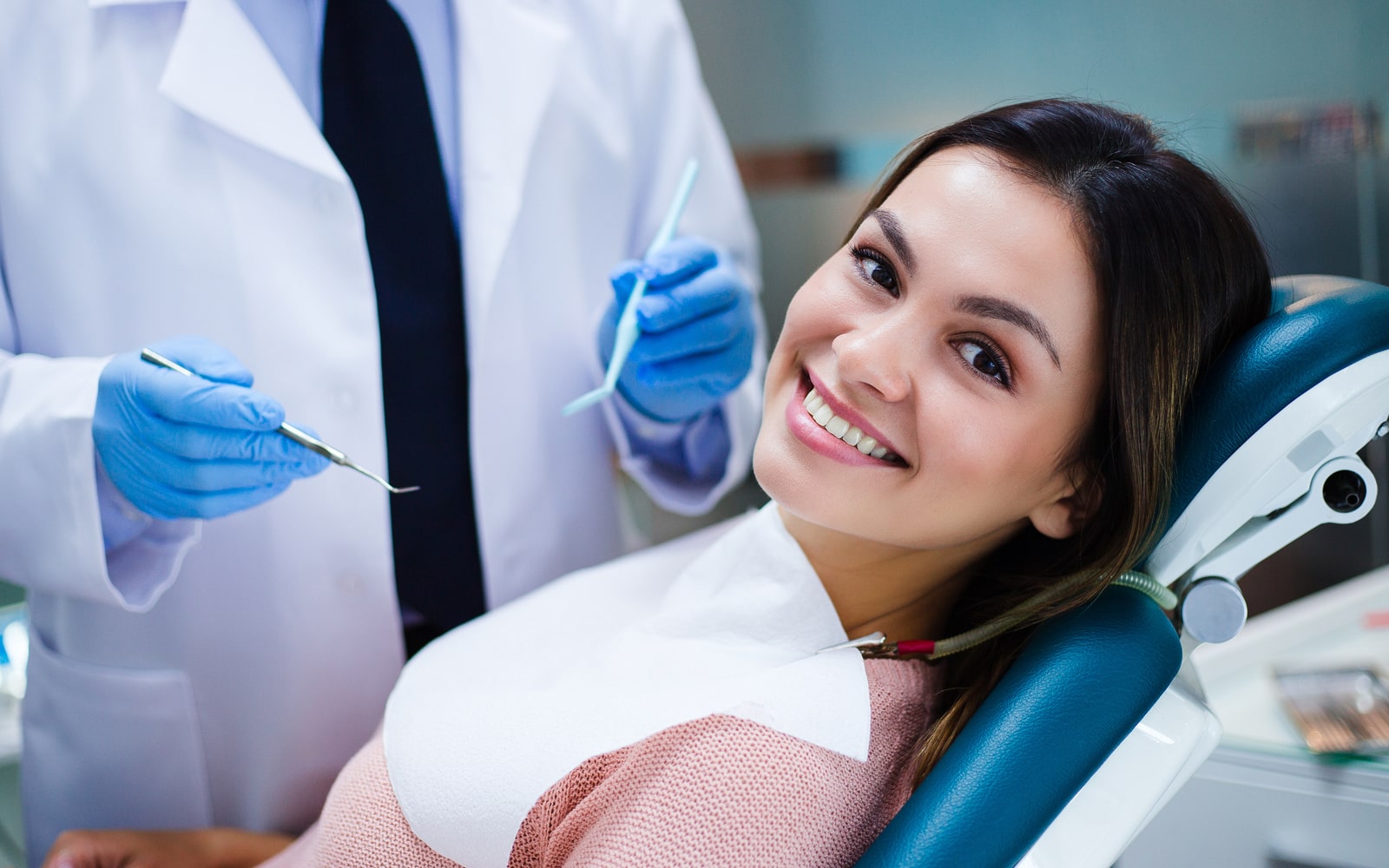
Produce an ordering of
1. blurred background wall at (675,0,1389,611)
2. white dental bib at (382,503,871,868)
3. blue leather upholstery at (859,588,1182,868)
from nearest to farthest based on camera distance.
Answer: blue leather upholstery at (859,588,1182,868) < white dental bib at (382,503,871,868) < blurred background wall at (675,0,1389,611)

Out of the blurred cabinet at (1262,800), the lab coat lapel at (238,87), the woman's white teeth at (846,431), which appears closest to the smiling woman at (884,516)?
the woman's white teeth at (846,431)

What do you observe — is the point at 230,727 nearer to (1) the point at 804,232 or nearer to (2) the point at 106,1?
(2) the point at 106,1

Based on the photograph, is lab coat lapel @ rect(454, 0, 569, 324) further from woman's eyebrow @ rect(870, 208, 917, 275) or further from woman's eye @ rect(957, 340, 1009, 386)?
woman's eye @ rect(957, 340, 1009, 386)

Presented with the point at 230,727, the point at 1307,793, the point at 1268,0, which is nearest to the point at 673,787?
the point at 230,727

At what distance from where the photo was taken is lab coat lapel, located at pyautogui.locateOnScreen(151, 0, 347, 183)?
1208 millimetres

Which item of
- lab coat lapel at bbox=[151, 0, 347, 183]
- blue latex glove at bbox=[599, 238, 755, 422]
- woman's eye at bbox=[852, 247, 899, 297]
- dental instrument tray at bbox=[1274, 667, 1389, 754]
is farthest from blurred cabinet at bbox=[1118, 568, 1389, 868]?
lab coat lapel at bbox=[151, 0, 347, 183]

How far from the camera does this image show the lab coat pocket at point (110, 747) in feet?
4.24

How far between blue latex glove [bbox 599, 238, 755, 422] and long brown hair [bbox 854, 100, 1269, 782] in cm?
43

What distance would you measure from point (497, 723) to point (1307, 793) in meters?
1.01

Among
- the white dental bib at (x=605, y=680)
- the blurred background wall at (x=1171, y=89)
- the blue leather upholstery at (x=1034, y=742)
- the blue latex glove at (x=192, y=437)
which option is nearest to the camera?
the blue leather upholstery at (x=1034, y=742)

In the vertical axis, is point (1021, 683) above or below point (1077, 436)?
below

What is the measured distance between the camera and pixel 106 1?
3.94ft

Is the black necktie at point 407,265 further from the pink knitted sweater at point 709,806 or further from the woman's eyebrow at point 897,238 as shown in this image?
the woman's eyebrow at point 897,238

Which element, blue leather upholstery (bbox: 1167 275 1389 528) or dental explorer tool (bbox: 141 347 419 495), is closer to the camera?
blue leather upholstery (bbox: 1167 275 1389 528)
